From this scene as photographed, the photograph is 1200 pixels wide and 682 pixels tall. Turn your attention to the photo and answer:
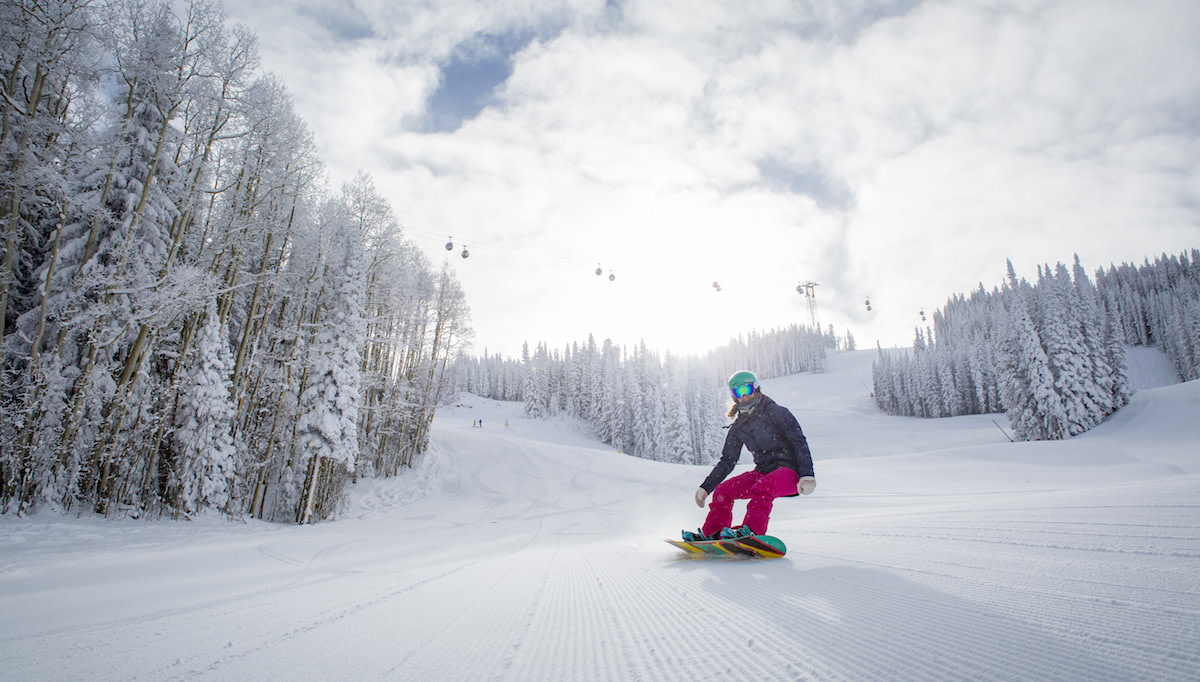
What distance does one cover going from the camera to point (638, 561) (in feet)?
13.6

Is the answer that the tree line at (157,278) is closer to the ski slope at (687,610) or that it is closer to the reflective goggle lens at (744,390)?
the ski slope at (687,610)

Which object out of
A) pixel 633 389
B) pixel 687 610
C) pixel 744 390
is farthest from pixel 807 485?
pixel 633 389

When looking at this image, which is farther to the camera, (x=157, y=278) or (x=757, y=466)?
(x=157, y=278)

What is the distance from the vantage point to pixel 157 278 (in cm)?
1006

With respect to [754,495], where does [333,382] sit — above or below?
above

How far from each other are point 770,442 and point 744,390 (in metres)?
0.57

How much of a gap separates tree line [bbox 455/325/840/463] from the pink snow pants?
146ft

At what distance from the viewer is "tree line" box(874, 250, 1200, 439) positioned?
34062 mm

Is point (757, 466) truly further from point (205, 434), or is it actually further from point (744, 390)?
point (205, 434)

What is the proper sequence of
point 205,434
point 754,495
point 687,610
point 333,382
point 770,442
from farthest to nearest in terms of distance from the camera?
point 333,382 < point 205,434 < point 770,442 < point 754,495 < point 687,610

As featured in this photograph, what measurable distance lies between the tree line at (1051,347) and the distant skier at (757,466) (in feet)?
143

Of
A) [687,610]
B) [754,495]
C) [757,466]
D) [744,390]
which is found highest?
[744,390]

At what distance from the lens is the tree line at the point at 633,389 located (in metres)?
50.4

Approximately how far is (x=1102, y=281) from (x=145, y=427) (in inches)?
6104
